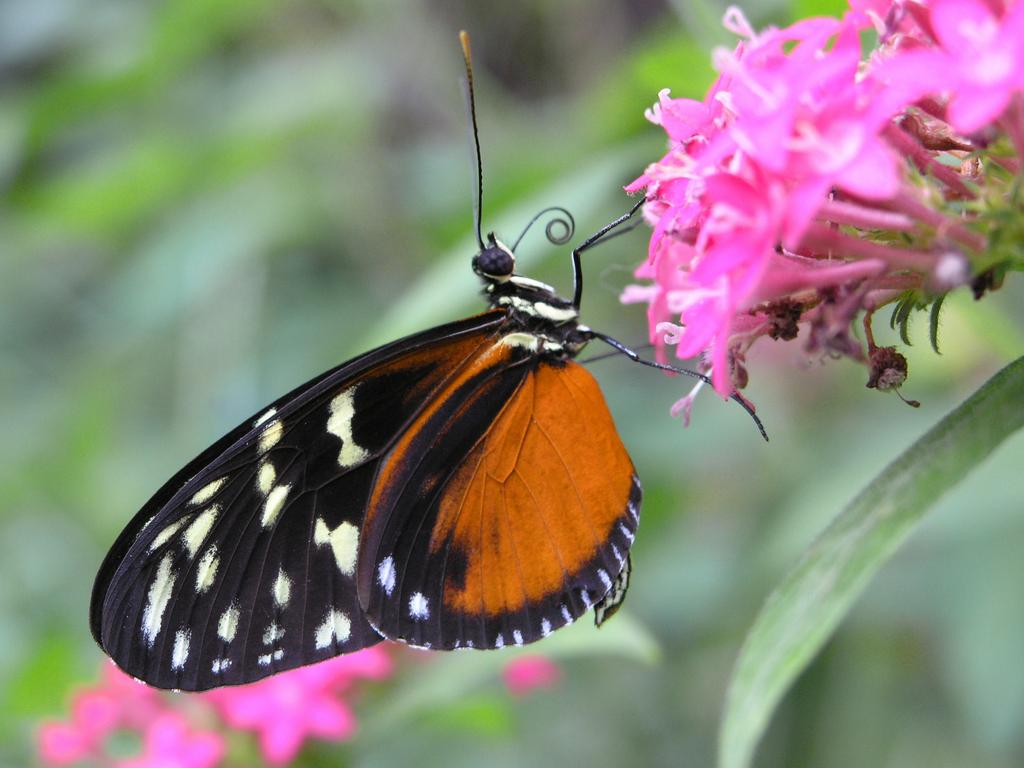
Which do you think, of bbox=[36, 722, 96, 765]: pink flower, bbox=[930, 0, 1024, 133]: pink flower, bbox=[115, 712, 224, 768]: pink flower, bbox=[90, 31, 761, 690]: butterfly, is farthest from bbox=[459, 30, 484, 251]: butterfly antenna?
bbox=[36, 722, 96, 765]: pink flower

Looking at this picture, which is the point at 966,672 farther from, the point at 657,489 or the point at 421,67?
the point at 421,67

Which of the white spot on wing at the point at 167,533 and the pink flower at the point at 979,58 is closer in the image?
the pink flower at the point at 979,58

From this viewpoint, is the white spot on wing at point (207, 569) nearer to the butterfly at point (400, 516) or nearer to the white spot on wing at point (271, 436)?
the butterfly at point (400, 516)

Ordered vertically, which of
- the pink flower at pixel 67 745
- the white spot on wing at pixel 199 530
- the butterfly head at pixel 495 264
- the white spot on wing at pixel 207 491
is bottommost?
the pink flower at pixel 67 745

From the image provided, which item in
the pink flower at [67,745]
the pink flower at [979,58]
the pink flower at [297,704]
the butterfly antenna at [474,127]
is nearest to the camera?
the pink flower at [979,58]

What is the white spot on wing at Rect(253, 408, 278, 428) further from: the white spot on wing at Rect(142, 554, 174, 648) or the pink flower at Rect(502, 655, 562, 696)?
the pink flower at Rect(502, 655, 562, 696)

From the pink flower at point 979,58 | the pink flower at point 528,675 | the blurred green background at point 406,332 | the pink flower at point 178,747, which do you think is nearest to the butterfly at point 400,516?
the blurred green background at point 406,332

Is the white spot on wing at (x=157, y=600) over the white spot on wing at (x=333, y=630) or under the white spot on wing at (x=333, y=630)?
over
